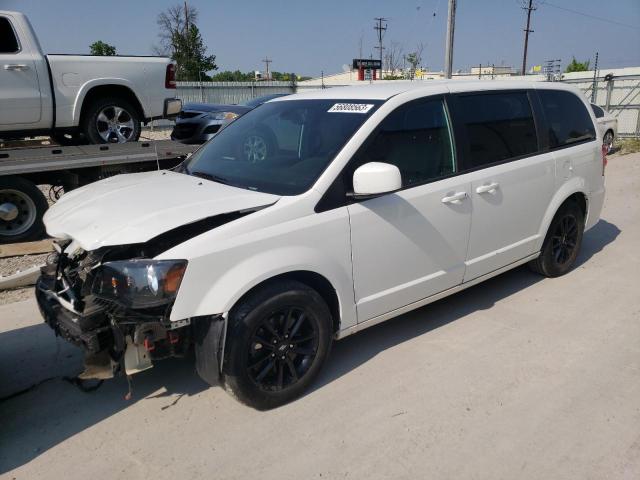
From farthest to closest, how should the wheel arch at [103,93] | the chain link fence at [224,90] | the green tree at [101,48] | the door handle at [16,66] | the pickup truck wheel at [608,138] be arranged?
1. the green tree at [101,48]
2. the chain link fence at [224,90]
3. the pickup truck wheel at [608,138]
4. the wheel arch at [103,93]
5. the door handle at [16,66]

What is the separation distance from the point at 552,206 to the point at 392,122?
6.69ft

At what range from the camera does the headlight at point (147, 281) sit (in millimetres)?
2703

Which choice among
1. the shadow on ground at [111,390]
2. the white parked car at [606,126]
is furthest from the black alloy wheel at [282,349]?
the white parked car at [606,126]

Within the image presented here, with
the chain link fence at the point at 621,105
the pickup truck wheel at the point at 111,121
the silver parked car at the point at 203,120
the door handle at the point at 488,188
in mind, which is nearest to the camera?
the door handle at the point at 488,188

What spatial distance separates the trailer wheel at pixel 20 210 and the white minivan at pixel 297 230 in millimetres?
3080

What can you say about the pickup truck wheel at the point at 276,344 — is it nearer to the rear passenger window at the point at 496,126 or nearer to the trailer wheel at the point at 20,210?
the rear passenger window at the point at 496,126

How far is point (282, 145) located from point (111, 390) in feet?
6.47

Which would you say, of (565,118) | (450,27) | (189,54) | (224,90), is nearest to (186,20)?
(189,54)

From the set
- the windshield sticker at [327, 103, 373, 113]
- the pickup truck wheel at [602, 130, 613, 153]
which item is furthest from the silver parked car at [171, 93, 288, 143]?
the pickup truck wheel at [602, 130, 613, 153]

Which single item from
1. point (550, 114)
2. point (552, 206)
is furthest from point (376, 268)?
point (550, 114)

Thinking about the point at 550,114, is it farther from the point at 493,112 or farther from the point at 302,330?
the point at 302,330

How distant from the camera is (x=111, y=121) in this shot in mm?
8008

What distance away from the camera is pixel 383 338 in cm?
407

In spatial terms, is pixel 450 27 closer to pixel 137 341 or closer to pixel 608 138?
pixel 608 138
